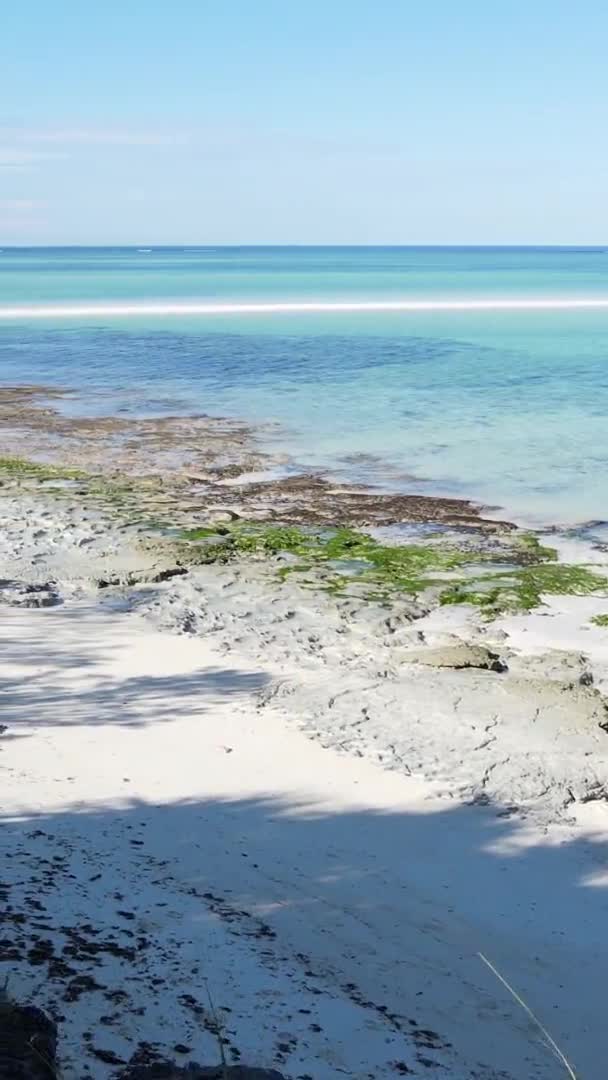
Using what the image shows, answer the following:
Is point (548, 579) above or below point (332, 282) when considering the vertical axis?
below

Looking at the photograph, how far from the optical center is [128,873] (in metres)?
5.81

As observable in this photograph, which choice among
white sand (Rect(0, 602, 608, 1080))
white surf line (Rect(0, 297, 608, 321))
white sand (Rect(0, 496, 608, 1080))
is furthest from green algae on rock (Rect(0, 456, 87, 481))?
white surf line (Rect(0, 297, 608, 321))

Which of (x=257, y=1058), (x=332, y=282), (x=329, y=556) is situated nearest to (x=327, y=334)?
(x=329, y=556)

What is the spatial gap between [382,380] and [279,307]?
1324 inches

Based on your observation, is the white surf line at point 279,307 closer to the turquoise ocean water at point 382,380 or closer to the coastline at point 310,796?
the turquoise ocean water at point 382,380

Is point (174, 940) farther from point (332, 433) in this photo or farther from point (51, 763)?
point (332, 433)

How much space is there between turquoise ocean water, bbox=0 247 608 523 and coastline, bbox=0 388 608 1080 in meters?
6.30

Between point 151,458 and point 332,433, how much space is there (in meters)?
4.33

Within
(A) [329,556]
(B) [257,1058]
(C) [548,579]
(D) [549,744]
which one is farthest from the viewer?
(A) [329,556]

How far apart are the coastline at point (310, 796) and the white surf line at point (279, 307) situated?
4592 cm

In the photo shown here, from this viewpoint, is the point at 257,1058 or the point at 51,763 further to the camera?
the point at 51,763

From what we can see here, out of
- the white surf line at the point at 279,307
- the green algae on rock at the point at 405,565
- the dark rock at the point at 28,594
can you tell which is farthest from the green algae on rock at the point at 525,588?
the white surf line at the point at 279,307

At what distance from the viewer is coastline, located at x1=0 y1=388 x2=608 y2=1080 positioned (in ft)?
15.6

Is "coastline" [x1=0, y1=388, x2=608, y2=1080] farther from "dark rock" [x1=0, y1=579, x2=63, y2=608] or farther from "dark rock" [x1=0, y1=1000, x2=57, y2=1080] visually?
"dark rock" [x1=0, y1=1000, x2=57, y2=1080]
